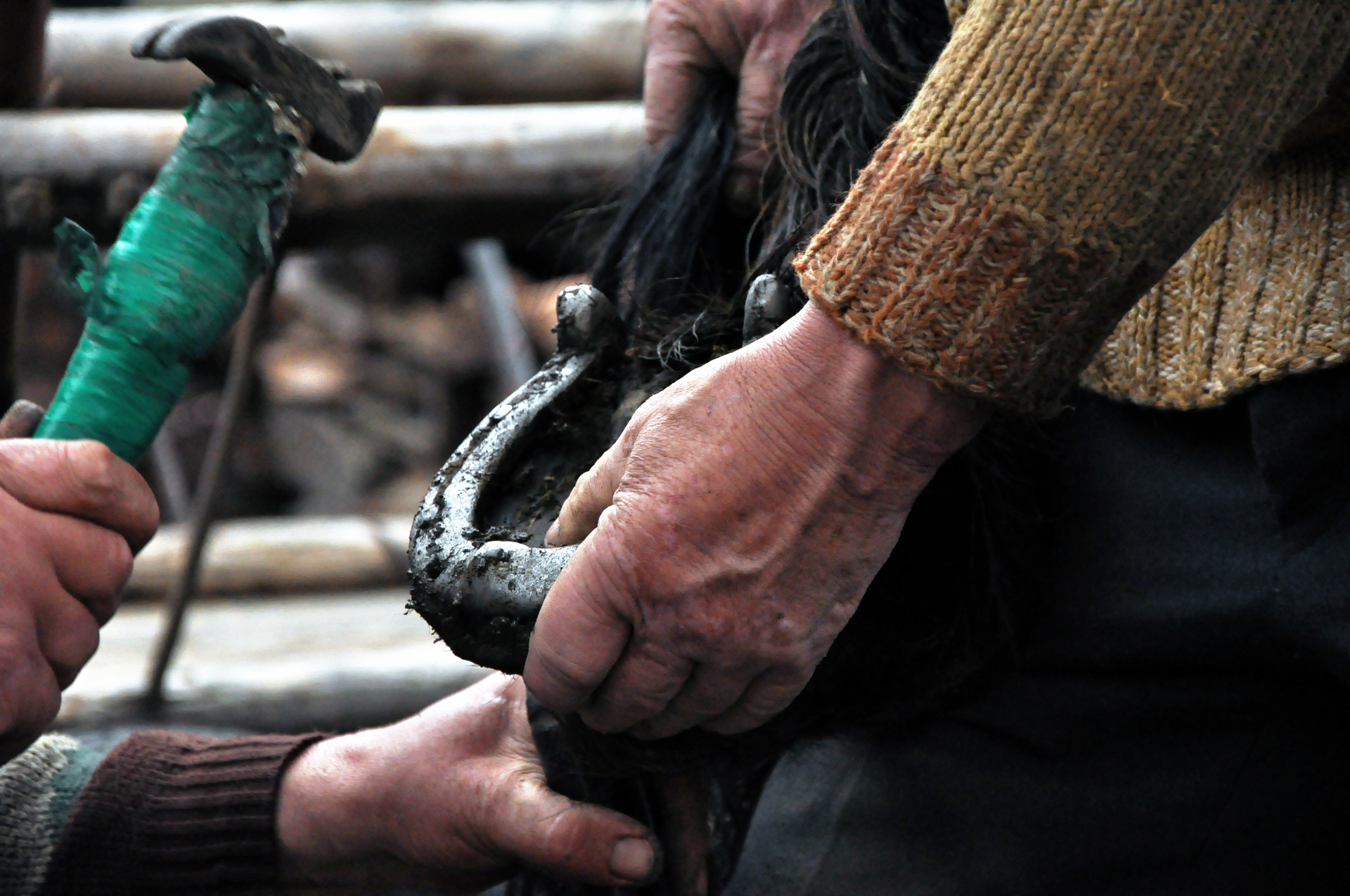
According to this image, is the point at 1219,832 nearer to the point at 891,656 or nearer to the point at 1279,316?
the point at 891,656

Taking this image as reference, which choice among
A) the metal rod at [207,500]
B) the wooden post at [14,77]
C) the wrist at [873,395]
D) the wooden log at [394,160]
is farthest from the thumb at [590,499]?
the metal rod at [207,500]

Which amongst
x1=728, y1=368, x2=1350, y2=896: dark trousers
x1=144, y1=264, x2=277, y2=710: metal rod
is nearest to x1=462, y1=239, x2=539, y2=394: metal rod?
x1=144, y1=264, x2=277, y2=710: metal rod

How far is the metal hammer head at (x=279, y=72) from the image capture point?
865mm

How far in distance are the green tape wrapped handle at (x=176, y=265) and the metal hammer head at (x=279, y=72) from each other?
0.02 meters

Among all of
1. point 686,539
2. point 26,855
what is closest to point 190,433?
point 26,855

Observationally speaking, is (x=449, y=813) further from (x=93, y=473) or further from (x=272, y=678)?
(x=272, y=678)

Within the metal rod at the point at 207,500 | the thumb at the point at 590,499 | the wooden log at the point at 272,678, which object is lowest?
the wooden log at the point at 272,678

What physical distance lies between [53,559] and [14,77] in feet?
3.48

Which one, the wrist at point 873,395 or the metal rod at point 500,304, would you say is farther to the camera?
the metal rod at point 500,304

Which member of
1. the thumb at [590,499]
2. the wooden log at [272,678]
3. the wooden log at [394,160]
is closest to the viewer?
the thumb at [590,499]

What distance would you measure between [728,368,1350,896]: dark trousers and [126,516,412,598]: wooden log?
2.32 metres

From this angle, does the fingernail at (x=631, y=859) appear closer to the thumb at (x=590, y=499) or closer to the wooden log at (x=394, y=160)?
the thumb at (x=590, y=499)

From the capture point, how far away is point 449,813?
109 centimetres

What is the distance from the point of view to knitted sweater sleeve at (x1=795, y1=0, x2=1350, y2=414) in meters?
0.63
